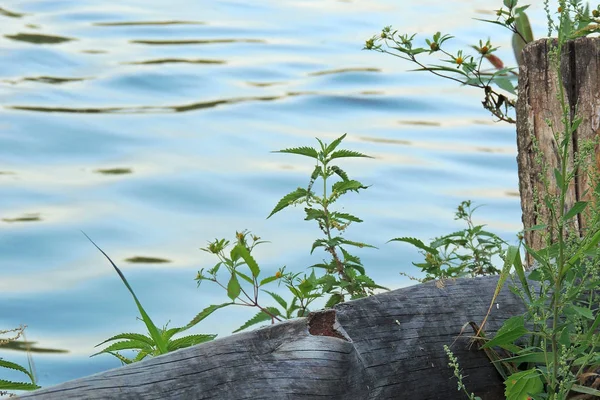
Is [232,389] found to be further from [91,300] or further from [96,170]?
[96,170]

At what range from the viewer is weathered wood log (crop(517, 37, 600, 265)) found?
279cm

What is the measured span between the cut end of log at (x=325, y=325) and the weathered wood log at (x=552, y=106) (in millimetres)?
798

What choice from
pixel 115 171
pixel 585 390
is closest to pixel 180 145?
pixel 115 171

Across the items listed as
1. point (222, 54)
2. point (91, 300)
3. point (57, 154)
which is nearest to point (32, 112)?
point (57, 154)

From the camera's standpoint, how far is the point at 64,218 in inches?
235

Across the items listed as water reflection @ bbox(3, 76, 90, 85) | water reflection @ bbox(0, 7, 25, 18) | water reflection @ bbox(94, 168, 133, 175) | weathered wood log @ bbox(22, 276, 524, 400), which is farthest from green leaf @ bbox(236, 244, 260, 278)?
water reflection @ bbox(0, 7, 25, 18)

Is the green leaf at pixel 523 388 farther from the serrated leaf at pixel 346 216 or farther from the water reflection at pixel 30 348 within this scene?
the water reflection at pixel 30 348

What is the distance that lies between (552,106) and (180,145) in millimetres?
4607

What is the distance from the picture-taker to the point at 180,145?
23.5 ft

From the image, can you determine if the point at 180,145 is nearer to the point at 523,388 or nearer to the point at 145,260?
the point at 145,260

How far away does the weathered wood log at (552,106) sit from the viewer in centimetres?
279

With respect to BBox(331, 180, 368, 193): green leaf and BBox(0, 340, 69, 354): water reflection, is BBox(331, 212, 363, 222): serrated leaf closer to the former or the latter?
BBox(331, 180, 368, 193): green leaf

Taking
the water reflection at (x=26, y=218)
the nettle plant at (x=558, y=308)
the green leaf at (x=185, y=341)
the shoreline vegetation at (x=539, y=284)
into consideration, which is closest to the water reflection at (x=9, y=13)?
the water reflection at (x=26, y=218)

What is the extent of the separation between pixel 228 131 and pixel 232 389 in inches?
220
